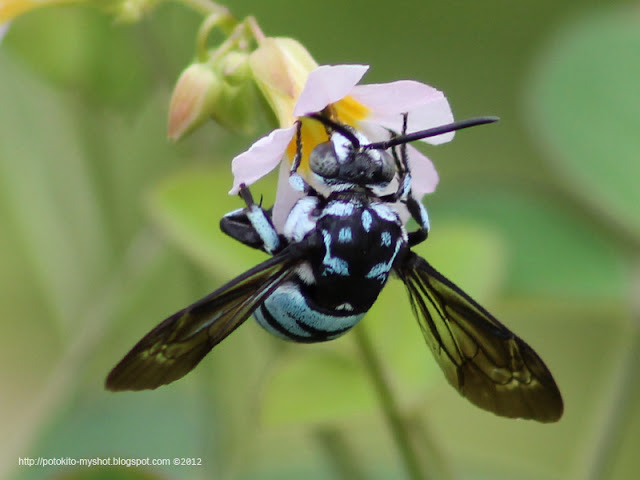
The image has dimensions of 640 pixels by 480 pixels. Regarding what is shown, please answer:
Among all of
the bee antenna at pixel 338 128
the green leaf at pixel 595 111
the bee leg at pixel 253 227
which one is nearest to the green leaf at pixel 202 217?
the bee leg at pixel 253 227

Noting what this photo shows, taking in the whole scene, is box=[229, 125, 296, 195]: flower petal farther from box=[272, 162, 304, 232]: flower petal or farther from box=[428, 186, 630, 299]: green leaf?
box=[428, 186, 630, 299]: green leaf

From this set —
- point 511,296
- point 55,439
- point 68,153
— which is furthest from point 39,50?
point 511,296

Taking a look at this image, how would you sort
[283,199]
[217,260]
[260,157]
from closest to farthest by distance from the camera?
[260,157], [283,199], [217,260]

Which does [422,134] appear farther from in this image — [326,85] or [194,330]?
[194,330]

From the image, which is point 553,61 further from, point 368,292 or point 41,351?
point 41,351

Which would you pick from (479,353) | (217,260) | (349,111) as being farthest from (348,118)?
(217,260)
